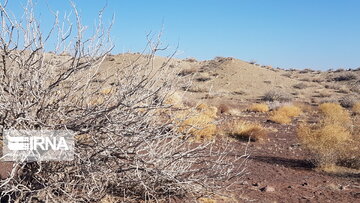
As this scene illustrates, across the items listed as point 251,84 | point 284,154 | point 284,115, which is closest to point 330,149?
point 284,154

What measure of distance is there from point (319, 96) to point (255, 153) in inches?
917

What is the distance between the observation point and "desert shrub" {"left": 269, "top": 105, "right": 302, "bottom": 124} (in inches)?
683

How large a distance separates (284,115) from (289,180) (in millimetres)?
10830

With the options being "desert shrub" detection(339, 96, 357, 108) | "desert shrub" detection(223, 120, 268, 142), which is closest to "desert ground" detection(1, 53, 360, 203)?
"desert shrub" detection(223, 120, 268, 142)

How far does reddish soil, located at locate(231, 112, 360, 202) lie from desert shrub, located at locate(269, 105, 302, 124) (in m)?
5.09

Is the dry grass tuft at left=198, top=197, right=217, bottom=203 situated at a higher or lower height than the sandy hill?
lower

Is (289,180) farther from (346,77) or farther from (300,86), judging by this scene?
(346,77)

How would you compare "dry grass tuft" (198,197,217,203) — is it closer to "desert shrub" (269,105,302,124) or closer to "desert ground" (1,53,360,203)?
"desert ground" (1,53,360,203)

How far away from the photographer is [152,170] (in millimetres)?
4680

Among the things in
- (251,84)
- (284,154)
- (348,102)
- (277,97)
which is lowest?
(284,154)

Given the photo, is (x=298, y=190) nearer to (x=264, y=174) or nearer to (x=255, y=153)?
(x=264, y=174)

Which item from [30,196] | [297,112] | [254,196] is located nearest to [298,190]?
[254,196]

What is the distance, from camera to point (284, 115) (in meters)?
18.7

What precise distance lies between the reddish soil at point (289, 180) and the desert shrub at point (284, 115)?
509 centimetres
